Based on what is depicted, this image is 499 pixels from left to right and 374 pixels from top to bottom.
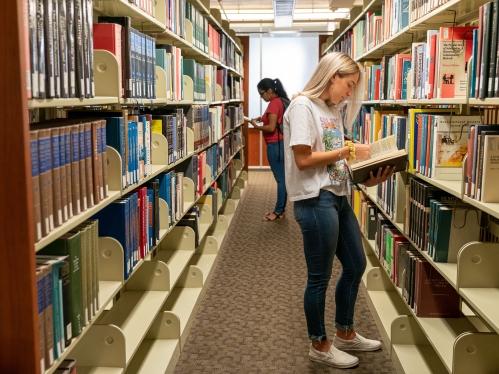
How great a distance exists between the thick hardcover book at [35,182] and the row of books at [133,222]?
0.78 metres

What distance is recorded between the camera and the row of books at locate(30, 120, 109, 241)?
1.33 m

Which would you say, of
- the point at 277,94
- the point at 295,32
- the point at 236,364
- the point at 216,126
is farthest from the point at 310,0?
the point at 236,364

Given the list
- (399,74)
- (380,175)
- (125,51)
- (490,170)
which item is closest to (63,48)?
(125,51)

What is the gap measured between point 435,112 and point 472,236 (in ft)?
2.07

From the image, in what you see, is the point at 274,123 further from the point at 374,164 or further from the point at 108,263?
the point at 108,263

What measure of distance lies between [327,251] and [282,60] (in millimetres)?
8862

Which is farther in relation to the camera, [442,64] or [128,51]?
[442,64]

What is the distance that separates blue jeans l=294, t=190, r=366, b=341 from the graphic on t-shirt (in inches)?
3.2

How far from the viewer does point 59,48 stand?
1.41 meters

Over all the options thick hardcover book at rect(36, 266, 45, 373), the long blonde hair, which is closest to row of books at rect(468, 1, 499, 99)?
the long blonde hair

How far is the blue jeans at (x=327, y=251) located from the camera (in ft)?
8.05

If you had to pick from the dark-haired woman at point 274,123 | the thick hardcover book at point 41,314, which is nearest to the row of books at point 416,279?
the thick hardcover book at point 41,314

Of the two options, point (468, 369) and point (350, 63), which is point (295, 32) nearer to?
point (350, 63)

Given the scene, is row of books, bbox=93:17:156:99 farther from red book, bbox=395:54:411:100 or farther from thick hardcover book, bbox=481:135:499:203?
red book, bbox=395:54:411:100
